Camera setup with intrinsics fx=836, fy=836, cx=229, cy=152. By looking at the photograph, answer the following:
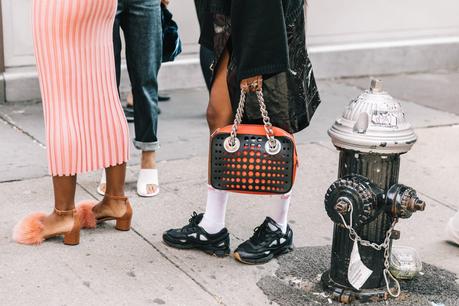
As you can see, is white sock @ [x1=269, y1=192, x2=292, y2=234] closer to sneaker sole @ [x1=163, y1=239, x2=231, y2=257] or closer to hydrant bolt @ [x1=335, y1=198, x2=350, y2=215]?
sneaker sole @ [x1=163, y1=239, x2=231, y2=257]

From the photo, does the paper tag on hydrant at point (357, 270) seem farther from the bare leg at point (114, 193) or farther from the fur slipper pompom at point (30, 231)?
the fur slipper pompom at point (30, 231)

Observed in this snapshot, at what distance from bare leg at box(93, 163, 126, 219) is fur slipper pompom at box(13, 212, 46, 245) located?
32 centimetres

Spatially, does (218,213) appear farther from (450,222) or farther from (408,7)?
(408,7)

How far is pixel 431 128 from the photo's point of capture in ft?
21.9

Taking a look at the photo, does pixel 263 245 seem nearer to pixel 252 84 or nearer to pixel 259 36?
pixel 252 84

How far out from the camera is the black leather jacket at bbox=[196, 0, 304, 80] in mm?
3541

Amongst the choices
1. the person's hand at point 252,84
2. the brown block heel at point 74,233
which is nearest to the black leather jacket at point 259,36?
the person's hand at point 252,84

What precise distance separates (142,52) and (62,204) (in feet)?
3.49

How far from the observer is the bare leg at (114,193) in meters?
4.23

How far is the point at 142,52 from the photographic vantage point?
4.66 metres

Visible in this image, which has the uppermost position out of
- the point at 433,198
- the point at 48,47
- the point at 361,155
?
the point at 48,47

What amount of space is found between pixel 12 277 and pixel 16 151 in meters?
1.91

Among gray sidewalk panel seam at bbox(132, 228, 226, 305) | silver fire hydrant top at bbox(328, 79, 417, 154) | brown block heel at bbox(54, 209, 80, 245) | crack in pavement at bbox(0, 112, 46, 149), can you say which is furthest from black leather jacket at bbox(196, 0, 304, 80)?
crack in pavement at bbox(0, 112, 46, 149)

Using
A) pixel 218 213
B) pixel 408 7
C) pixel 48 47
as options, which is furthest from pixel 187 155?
pixel 408 7
